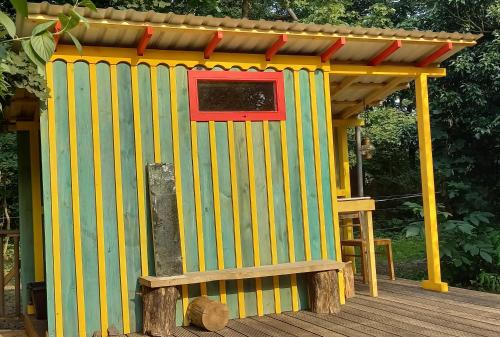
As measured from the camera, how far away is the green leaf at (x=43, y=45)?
1334 mm

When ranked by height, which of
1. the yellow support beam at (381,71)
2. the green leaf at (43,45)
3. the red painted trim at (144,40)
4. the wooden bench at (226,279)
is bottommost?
the wooden bench at (226,279)

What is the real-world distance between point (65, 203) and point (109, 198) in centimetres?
35

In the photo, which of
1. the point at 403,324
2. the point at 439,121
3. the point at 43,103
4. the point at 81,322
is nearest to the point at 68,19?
the point at 43,103

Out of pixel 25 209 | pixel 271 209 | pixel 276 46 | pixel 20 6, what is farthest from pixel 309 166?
pixel 20 6

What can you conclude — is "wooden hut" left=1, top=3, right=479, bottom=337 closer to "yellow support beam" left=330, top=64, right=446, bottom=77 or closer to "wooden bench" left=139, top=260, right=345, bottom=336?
"yellow support beam" left=330, top=64, right=446, bottom=77

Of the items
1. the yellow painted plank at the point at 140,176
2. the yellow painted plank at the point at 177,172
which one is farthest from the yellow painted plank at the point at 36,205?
the yellow painted plank at the point at 177,172

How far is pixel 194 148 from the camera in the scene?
4.65 meters

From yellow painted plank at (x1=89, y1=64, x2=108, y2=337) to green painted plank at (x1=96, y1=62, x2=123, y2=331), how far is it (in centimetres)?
3

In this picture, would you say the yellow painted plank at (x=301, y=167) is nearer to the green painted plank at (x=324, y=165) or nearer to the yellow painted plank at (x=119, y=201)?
the green painted plank at (x=324, y=165)

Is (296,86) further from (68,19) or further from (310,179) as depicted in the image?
(68,19)

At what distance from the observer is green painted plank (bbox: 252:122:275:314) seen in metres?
4.78

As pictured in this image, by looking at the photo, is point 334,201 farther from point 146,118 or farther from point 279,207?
point 146,118

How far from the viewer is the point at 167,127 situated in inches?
181

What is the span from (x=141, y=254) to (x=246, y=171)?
1212 millimetres
